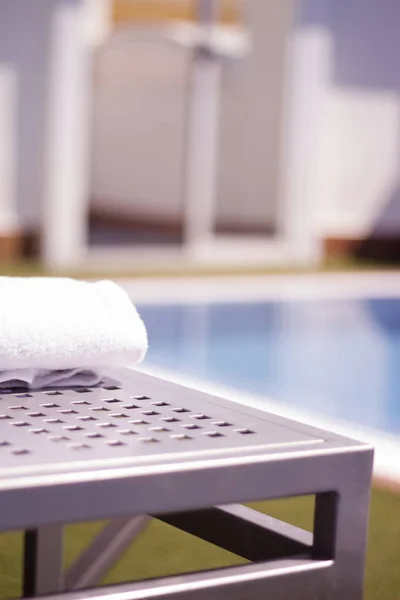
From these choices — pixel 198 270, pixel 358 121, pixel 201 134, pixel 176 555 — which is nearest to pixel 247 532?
pixel 176 555

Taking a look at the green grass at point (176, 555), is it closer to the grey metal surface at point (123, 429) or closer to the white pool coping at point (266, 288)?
the grey metal surface at point (123, 429)

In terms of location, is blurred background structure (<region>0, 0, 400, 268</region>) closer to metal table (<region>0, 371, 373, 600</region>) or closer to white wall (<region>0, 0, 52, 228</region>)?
white wall (<region>0, 0, 52, 228</region>)

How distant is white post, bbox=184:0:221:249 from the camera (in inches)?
268

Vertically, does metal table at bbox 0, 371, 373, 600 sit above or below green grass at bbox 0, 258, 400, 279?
above

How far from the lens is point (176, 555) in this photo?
1.69 m

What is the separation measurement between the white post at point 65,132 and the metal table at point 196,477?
202 inches

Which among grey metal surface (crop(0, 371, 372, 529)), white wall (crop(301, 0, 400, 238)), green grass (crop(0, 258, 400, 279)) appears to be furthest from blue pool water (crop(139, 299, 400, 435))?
white wall (crop(301, 0, 400, 238))

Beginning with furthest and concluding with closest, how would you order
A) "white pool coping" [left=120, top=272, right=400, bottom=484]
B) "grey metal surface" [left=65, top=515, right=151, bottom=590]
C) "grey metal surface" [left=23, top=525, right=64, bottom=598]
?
"white pool coping" [left=120, top=272, right=400, bottom=484] → "grey metal surface" [left=65, top=515, right=151, bottom=590] → "grey metal surface" [left=23, top=525, right=64, bottom=598]

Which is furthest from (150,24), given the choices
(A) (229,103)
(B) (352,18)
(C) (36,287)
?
(C) (36,287)

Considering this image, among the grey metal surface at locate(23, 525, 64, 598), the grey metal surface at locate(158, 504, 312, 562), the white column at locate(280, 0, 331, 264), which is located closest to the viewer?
the grey metal surface at locate(158, 504, 312, 562)

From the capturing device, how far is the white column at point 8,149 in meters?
6.06

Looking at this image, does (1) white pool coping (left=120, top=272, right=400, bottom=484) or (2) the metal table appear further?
(1) white pool coping (left=120, top=272, right=400, bottom=484)

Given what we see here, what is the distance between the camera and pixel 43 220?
20.2 ft

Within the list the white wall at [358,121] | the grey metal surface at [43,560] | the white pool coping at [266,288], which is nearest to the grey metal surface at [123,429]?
the grey metal surface at [43,560]
